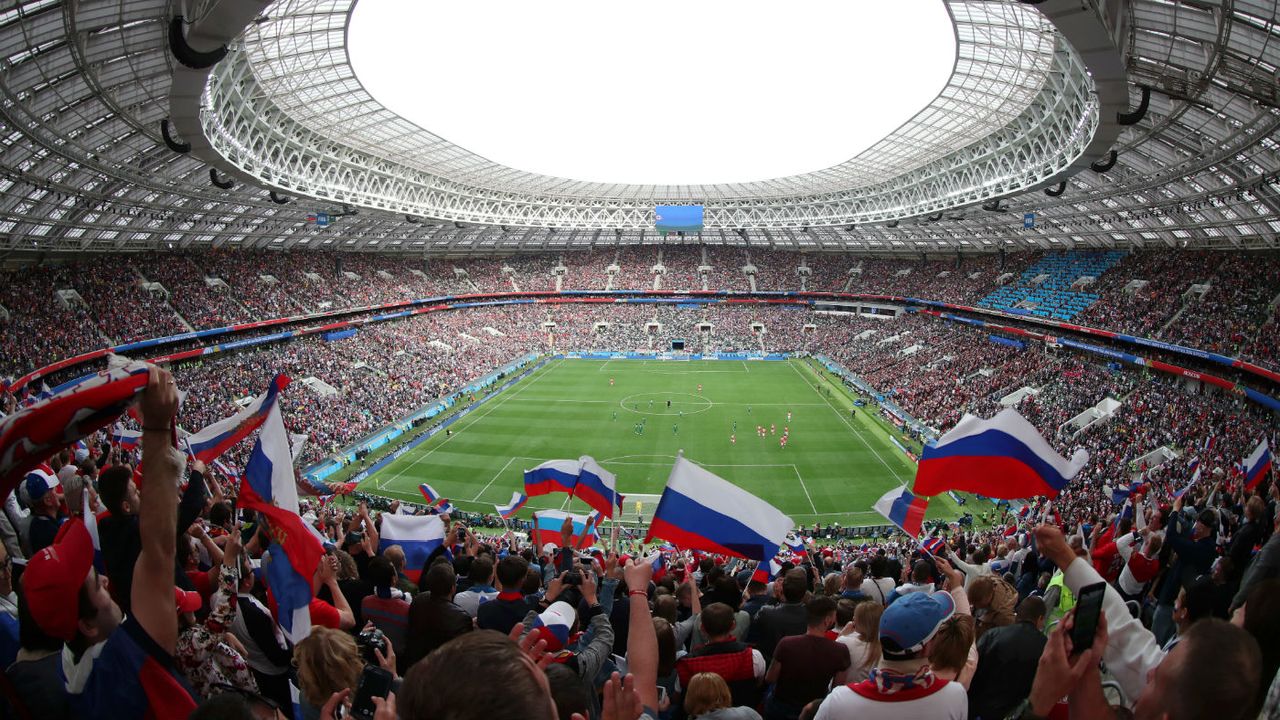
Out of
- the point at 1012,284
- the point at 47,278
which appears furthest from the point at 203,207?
the point at 1012,284

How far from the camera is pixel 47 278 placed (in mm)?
37625

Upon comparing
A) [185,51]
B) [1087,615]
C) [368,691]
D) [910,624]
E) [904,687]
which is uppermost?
[185,51]

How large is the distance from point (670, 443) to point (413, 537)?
97.7 feet

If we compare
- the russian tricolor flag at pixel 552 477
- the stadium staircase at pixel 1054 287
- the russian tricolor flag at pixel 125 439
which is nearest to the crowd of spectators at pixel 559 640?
the russian tricolor flag at pixel 552 477

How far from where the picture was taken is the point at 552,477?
19.0 meters

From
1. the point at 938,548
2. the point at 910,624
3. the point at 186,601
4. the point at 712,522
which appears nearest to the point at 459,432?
the point at 938,548

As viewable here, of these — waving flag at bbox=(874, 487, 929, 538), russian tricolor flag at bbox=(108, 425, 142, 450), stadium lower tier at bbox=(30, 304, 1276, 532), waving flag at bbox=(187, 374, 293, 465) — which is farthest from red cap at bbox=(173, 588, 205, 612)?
stadium lower tier at bbox=(30, 304, 1276, 532)

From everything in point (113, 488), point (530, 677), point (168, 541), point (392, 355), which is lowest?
point (392, 355)

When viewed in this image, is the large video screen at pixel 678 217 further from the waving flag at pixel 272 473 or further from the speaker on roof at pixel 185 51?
the waving flag at pixel 272 473

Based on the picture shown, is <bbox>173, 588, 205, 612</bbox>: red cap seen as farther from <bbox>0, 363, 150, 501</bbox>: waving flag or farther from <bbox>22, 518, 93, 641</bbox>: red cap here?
<bbox>0, 363, 150, 501</bbox>: waving flag

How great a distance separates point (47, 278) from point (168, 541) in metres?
47.0

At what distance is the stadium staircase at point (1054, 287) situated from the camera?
48.0 m

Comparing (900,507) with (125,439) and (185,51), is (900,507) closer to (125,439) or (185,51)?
(185,51)

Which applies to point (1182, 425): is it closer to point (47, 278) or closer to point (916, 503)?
point (916, 503)
